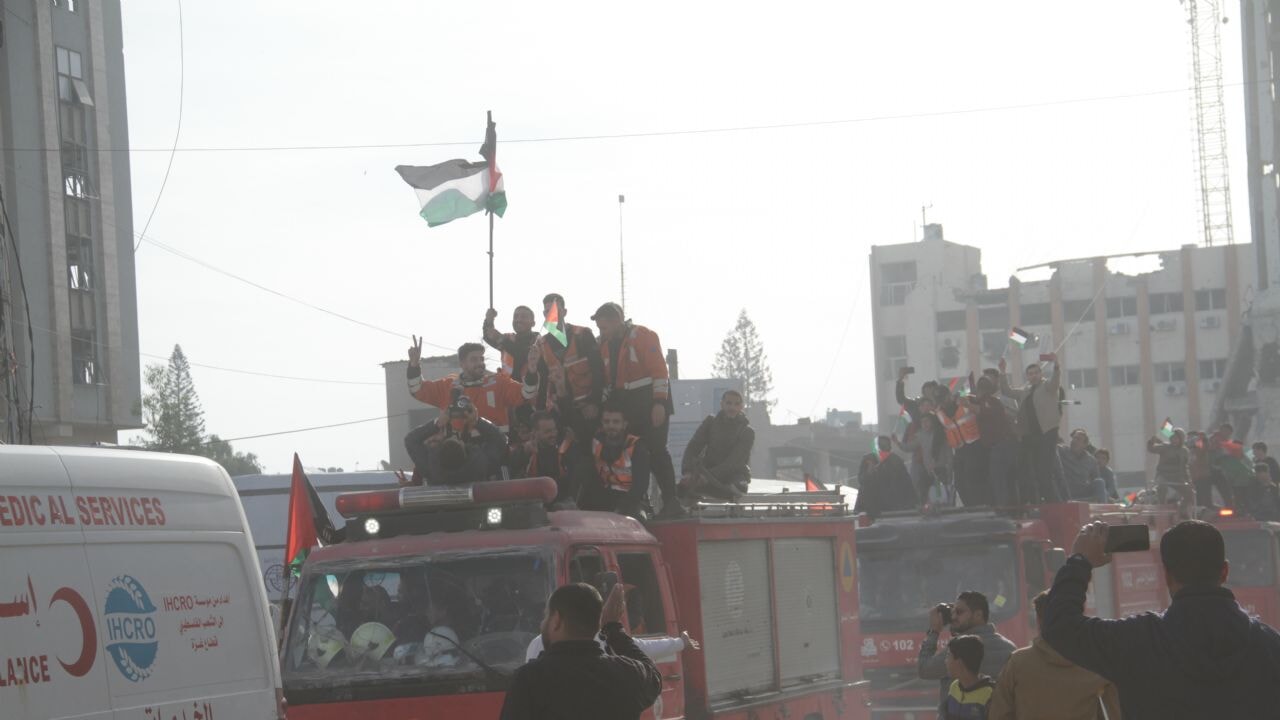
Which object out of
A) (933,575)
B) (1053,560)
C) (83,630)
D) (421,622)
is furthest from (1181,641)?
(933,575)

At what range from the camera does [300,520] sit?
32.5ft

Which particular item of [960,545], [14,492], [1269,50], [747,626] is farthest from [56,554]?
[1269,50]

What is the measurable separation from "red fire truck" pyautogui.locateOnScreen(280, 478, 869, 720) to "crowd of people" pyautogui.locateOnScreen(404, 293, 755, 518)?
21.2 inches

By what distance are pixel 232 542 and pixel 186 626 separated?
1.61 ft

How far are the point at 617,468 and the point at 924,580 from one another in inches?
212

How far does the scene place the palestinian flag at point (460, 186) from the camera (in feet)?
50.2

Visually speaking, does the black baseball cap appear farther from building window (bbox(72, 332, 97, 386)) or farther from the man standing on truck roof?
building window (bbox(72, 332, 97, 386))

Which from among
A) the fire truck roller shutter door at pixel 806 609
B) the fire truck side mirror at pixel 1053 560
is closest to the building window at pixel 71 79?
the fire truck side mirror at pixel 1053 560

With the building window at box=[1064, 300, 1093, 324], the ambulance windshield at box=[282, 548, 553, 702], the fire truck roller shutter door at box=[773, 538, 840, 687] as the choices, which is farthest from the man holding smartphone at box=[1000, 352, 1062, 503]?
the building window at box=[1064, 300, 1093, 324]

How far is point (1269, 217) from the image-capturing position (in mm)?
34812

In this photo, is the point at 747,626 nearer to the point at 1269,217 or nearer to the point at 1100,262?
the point at 1269,217

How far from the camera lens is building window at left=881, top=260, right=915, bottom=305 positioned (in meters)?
76.3

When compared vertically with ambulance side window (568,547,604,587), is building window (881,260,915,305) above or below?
above

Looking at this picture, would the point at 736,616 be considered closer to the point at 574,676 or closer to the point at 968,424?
the point at 574,676
